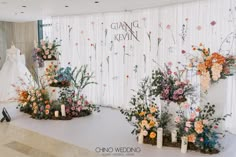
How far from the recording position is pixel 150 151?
378cm

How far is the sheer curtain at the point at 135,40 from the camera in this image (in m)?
4.92

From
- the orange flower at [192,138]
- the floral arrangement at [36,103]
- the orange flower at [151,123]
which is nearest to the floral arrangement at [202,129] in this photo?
the orange flower at [192,138]

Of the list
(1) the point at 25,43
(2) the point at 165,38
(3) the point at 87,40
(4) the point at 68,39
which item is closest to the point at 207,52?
(2) the point at 165,38

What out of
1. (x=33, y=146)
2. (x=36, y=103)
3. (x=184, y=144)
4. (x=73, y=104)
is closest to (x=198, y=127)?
(x=184, y=144)

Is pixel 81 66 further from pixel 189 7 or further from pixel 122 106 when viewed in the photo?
pixel 189 7

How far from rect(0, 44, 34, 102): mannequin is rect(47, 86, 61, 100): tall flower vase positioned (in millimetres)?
2069

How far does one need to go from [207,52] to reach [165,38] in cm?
209

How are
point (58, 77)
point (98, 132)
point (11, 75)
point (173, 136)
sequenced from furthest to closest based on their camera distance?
point (11, 75) < point (58, 77) < point (98, 132) < point (173, 136)

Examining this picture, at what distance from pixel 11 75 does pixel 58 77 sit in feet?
9.80

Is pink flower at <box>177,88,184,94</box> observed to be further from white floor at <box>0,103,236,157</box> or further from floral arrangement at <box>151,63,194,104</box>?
white floor at <box>0,103,236,157</box>

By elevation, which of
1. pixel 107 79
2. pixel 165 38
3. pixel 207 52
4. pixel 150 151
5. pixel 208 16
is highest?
pixel 208 16

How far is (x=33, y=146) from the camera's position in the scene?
4.15 m

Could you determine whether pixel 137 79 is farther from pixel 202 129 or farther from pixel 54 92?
pixel 202 129

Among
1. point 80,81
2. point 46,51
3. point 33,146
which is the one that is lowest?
point 33,146
